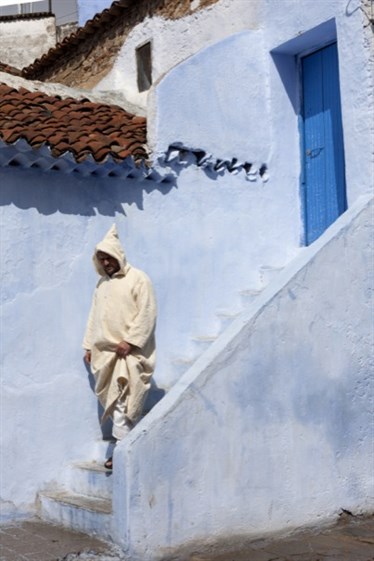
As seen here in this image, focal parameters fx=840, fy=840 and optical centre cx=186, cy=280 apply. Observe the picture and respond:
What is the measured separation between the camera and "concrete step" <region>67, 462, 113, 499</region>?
6633 millimetres

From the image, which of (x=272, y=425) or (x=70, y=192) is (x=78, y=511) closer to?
(x=272, y=425)

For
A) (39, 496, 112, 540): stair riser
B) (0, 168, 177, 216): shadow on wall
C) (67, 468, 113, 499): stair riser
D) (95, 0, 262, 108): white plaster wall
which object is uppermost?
(95, 0, 262, 108): white plaster wall

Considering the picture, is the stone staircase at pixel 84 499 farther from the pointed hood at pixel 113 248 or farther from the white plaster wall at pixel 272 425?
the pointed hood at pixel 113 248

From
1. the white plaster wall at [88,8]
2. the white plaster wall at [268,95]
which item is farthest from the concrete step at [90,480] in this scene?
the white plaster wall at [88,8]

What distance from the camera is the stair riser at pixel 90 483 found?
6.62 meters

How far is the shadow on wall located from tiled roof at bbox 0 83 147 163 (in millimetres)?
260

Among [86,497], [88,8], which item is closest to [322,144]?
[86,497]

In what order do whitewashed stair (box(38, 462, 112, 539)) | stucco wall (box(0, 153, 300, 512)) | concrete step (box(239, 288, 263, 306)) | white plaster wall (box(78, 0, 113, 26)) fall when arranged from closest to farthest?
whitewashed stair (box(38, 462, 112, 539)) < stucco wall (box(0, 153, 300, 512)) < concrete step (box(239, 288, 263, 306)) < white plaster wall (box(78, 0, 113, 26))

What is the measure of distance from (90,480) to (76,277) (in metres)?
1.75

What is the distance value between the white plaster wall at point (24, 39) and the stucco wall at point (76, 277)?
9.13 m

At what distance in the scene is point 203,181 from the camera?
824 centimetres

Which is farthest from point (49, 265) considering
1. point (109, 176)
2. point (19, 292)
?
point (109, 176)

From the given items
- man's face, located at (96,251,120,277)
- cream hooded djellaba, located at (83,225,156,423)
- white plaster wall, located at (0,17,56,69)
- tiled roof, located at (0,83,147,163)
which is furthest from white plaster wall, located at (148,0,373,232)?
white plaster wall, located at (0,17,56,69)

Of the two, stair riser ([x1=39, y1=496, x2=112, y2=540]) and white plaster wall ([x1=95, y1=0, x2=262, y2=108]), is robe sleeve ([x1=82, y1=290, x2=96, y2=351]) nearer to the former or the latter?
stair riser ([x1=39, y1=496, x2=112, y2=540])
